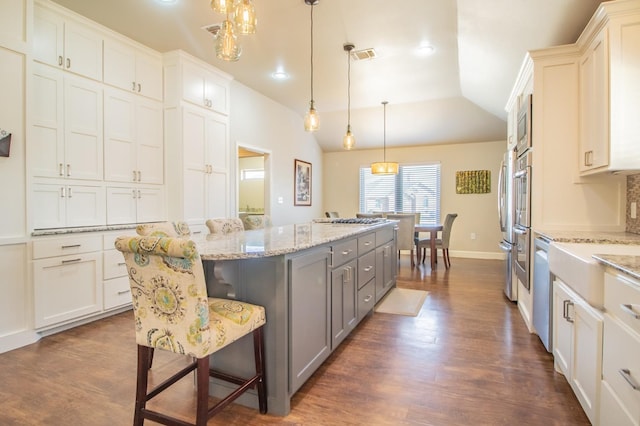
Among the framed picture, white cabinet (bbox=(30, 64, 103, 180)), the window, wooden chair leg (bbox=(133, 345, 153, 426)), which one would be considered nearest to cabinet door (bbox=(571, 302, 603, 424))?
wooden chair leg (bbox=(133, 345, 153, 426))

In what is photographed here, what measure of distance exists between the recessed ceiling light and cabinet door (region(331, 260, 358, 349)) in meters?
3.05

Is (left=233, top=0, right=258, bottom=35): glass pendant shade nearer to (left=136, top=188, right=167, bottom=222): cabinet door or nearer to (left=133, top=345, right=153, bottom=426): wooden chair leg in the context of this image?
(left=133, top=345, right=153, bottom=426): wooden chair leg

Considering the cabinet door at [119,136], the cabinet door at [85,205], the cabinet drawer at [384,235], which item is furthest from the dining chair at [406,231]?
the cabinet door at [85,205]

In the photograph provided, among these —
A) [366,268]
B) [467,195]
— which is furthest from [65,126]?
[467,195]

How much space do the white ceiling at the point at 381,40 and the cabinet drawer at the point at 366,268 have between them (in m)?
2.20

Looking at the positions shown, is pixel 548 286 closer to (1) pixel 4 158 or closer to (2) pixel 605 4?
(2) pixel 605 4

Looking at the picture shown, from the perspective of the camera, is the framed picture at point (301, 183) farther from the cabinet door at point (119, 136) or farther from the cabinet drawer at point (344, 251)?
the cabinet drawer at point (344, 251)

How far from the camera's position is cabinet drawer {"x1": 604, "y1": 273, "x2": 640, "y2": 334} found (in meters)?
1.15

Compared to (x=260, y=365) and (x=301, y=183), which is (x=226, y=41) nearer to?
(x=260, y=365)

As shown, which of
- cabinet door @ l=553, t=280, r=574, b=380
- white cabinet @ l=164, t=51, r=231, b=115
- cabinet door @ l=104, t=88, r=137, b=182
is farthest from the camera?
white cabinet @ l=164, t=51, r=231, b=115

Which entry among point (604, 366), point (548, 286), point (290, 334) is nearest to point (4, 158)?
point (290, 334)

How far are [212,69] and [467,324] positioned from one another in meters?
4.06

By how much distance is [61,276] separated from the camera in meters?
2.90

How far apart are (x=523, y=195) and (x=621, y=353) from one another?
2047 millimetres
